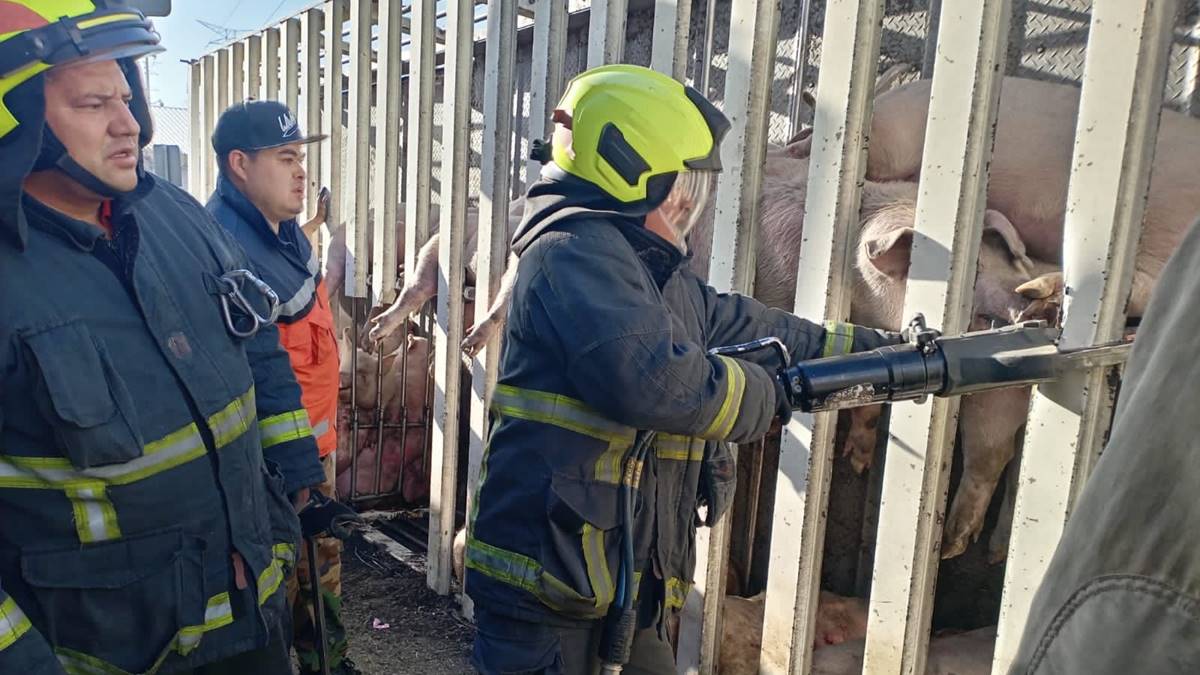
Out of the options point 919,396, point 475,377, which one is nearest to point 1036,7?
point 919,396

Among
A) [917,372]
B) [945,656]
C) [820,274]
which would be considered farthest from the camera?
[945,656]

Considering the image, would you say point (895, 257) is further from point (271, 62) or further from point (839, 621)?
point (271, 62)

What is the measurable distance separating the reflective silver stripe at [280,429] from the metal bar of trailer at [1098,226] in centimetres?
199

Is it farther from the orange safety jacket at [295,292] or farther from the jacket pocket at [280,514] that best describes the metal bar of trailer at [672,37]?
the jacket pocket at [280,514]

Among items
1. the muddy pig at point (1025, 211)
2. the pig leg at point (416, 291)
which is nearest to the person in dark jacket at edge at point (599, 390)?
the muddy pig at point (1025, 211)

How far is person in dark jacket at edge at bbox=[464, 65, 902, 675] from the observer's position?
1.80 m

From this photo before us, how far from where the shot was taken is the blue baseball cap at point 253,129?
11.2ft

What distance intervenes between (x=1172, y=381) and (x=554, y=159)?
65.2 inches

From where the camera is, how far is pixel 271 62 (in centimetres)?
618

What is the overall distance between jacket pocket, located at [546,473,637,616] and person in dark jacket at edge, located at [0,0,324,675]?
0.72 metres

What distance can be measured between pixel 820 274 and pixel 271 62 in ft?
16.5

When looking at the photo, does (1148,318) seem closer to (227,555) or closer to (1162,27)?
(1162,27)

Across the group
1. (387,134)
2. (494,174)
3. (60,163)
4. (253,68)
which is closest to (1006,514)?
(494,174)

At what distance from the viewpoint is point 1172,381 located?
592 millimetres
